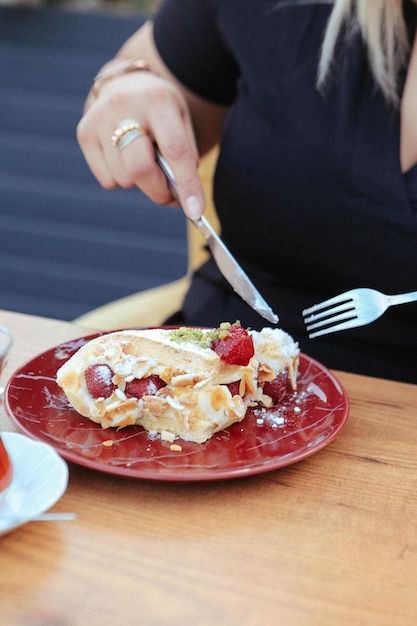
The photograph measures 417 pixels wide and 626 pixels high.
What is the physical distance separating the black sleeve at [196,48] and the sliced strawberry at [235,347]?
2.33 feet

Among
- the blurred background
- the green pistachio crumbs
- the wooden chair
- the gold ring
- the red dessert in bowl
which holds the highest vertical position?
the red dessert in bowl

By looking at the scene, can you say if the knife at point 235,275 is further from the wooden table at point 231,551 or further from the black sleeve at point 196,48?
the black sleeve at point 196,48

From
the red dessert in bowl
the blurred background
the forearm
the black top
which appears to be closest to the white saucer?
the red dessert in bowl

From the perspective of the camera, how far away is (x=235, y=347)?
2.74 ft

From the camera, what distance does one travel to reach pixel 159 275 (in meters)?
3.14

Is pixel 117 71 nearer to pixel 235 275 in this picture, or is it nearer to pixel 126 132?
pixel 126 132

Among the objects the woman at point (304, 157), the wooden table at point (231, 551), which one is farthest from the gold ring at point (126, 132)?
the wooden table at point (231, 551)

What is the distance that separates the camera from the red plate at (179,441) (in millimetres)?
750

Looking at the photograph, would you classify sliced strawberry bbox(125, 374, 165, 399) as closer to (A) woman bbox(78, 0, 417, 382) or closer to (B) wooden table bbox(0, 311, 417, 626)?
(B) wooden table bbox(0, 311, 417, 626)

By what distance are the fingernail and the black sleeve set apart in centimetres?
42

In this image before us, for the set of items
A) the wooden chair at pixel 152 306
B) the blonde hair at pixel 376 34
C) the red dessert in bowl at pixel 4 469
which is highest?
the blonde hair at pixel 376 34

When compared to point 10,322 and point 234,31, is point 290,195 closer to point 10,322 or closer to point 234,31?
point 234,31

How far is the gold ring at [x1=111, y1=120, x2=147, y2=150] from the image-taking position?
1135 millimetres

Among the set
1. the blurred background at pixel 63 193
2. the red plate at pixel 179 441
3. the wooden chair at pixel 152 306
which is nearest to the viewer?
the red plate at pixel 179 441
